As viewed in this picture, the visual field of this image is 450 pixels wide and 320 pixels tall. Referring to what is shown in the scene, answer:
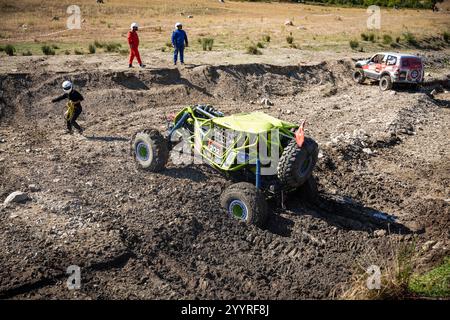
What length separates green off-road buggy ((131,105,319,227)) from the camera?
25.8 feet

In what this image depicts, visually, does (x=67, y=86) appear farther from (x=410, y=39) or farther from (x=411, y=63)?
(x=410, y=39)

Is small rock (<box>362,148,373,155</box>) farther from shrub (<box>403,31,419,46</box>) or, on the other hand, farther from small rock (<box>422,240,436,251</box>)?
shrub (<box>403,31,419,46</box>)

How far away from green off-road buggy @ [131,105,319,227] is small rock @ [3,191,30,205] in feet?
7.88

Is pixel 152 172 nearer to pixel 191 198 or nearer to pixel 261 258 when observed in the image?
pixel 191 198

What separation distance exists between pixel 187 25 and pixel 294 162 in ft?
87.7

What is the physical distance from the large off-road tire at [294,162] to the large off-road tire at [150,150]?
2.76 metres

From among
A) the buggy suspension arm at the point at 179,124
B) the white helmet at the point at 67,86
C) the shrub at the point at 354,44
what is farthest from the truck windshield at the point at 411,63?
the white helmet at the point at 67,86

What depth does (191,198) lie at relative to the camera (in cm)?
894

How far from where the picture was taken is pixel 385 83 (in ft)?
60.6

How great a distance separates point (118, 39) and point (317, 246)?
20.3 m

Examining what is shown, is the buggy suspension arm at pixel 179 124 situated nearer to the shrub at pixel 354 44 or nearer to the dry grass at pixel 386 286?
the dry grass at pixel 386 286

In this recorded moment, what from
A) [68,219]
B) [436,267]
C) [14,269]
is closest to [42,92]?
[68,219]

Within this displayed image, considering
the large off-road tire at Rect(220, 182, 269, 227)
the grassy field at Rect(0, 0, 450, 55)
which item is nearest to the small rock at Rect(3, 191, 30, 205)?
the large off-road tire at Rect(220, 182, 269, 227)

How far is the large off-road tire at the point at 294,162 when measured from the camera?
767 centimetres
